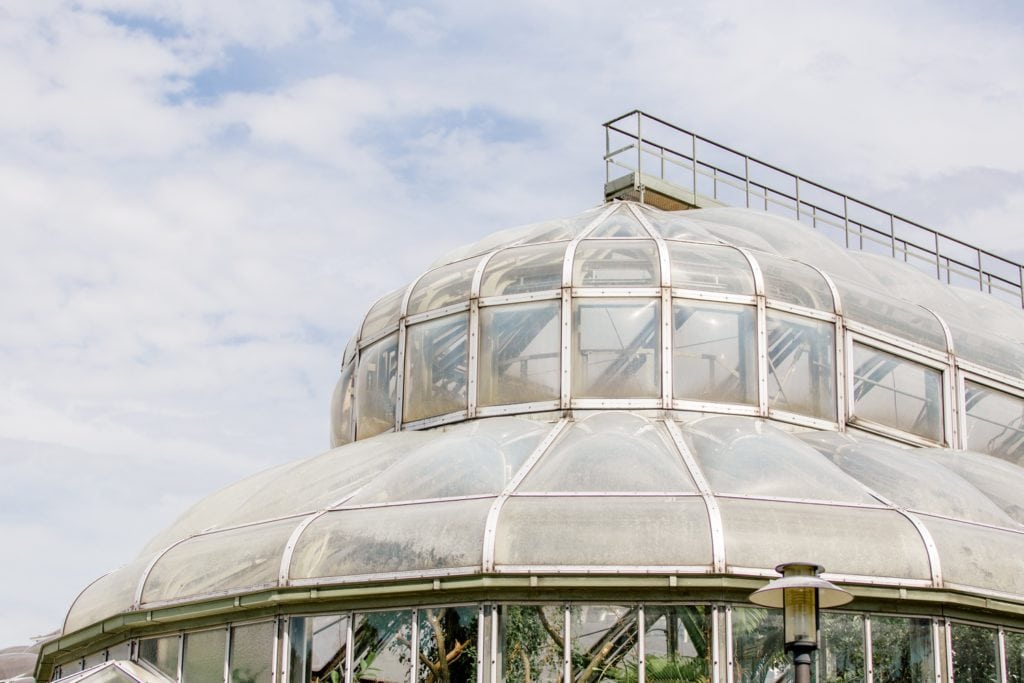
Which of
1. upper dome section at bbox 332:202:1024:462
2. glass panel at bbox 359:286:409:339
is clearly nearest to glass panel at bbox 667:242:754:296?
upper dome section at bbox 332:202:1024:462

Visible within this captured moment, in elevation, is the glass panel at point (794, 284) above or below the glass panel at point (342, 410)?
above

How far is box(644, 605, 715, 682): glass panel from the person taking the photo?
15664 mm

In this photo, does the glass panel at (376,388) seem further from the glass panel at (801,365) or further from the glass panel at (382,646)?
the glass panel at (382,646)

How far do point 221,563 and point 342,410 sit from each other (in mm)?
6486

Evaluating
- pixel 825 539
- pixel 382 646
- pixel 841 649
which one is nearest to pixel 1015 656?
pixel 841 649

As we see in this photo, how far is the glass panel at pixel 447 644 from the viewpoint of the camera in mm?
15883

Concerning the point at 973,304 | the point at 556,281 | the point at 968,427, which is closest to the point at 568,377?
the point at 556,281

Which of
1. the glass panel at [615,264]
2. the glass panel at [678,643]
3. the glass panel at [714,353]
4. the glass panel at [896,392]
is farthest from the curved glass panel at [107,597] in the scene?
the glass panel at [896,392]

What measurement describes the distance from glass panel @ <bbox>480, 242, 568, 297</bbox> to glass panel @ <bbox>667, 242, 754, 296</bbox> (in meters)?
1.51

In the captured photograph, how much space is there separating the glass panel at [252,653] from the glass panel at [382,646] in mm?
952

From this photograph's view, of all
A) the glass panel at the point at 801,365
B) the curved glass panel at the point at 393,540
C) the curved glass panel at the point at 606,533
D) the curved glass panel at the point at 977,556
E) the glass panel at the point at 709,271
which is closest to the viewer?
the curved glass panel at the point at 606,533

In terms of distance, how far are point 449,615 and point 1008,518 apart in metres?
6.69

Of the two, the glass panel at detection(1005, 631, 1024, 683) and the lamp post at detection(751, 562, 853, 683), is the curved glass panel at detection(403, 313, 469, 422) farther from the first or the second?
the lamp post at detection(751, 562, 853, 683)

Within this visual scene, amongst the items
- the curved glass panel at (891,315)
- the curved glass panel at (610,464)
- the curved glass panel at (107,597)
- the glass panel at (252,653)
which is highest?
the curved glass panel at (891,315)
